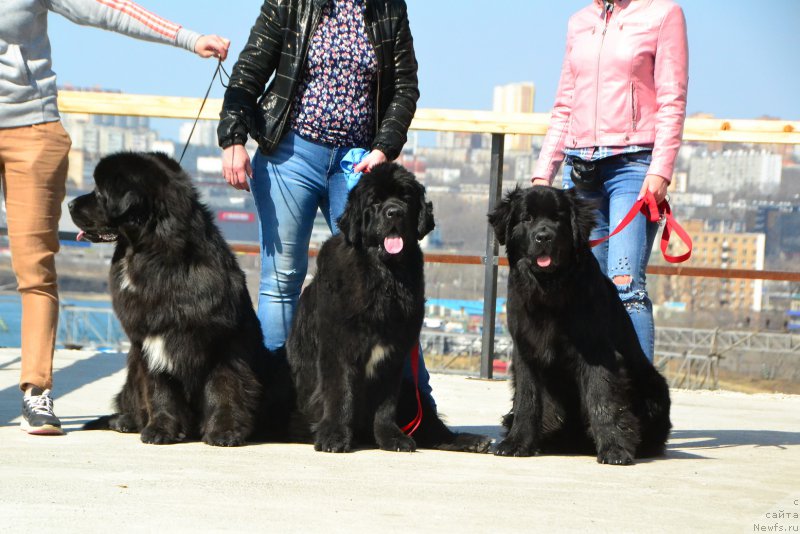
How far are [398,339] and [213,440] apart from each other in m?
0.77

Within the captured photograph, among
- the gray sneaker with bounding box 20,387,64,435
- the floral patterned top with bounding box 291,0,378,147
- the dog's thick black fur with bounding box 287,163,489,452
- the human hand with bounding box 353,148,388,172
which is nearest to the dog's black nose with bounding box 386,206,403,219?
the dog's thick black fur with bounding box 287,163,489,452

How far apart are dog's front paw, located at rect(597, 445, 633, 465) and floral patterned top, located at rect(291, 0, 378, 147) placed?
159 cm

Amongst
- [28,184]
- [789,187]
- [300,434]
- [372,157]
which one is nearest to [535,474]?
[300,434]

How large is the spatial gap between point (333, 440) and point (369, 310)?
1.60ft

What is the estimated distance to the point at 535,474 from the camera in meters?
3.36

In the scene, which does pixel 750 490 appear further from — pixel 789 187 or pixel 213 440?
pixel 789 187

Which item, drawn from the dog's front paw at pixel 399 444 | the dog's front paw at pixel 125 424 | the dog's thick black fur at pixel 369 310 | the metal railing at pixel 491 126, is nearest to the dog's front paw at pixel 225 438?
the dog's thick black fur at pixel 369 310

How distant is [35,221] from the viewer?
12.6 feet

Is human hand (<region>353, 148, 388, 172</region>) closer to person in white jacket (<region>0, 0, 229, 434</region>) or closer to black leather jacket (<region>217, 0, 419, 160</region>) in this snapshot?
black leather jacket (<region>217, 0, 419, 160</region>)

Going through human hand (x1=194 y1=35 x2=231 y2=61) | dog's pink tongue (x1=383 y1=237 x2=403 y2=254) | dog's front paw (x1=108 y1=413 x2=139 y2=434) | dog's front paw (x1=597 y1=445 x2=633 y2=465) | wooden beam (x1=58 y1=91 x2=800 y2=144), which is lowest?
dog's front paw (x1=108 y1=413 x2=139 y2=434)

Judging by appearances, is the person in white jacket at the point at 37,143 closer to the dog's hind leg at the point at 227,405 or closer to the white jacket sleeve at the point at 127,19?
the white jacket sleeve at the point at 127,19

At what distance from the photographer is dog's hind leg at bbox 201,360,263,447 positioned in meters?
3.71

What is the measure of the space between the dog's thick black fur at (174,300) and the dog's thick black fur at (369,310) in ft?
1.01

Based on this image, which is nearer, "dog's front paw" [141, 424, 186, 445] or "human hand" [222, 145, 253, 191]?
"dog's front paw" [141, 424, 186, 445]
